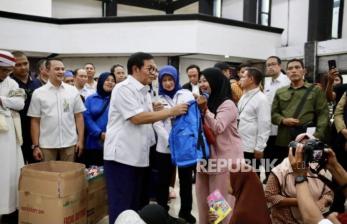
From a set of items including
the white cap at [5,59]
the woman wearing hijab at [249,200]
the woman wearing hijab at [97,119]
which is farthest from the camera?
the woman wearing hijab at [97,119]

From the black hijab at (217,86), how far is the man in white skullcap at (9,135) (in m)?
1.49

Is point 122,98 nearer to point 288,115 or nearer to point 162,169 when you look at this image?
point 162,169

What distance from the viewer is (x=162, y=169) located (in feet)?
9.59

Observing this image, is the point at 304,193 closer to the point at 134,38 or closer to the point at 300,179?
the point at 300,179

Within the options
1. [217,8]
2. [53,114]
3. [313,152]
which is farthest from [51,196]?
[217,8]

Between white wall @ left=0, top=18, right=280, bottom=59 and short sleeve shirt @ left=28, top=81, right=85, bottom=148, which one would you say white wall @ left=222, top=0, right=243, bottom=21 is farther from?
short sleeve shirt @ left=28, top=81, right=85, bottom=148

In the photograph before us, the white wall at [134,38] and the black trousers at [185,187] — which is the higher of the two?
the white wall at [134,38]

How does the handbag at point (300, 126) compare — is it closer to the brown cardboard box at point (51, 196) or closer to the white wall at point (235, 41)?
the brown cardboard box at point (51, 196)

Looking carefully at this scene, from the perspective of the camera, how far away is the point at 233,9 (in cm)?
1073

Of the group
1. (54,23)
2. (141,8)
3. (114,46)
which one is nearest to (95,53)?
(114,46)

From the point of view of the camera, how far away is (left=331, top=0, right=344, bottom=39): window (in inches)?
296

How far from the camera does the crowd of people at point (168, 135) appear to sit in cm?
175

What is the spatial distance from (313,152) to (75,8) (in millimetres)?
10068

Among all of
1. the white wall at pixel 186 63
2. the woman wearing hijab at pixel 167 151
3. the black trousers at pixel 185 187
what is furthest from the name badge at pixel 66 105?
the white wall at pixel 186 63
